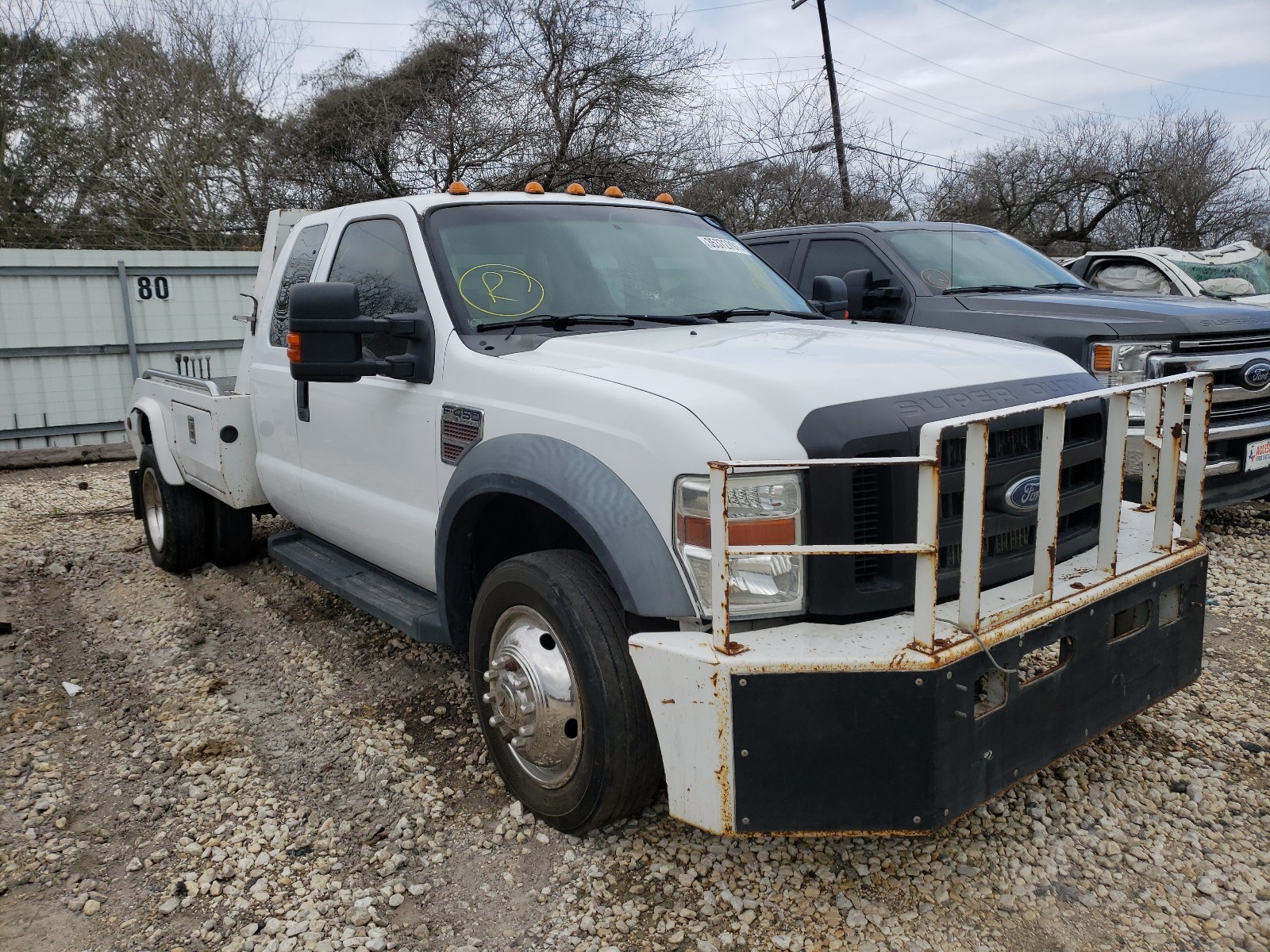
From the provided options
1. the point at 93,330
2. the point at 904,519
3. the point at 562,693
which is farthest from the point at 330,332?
the point at 93,330

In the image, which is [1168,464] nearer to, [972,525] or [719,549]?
[972,525]

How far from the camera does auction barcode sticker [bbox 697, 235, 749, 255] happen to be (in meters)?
4.30

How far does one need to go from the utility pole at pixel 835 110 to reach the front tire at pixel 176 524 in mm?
14970

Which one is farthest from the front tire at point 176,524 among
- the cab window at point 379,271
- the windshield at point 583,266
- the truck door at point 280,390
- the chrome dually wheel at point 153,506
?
the windshield at point 583,266

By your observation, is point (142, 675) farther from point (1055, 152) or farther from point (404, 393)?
point (1055, 152)

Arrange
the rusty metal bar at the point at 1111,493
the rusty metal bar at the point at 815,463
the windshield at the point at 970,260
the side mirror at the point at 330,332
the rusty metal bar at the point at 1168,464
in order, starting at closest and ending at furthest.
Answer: the rusty metal bar at the point at 815,463, the rusty metal bar at the point at 1111,493, the rusty metal bar at the point at 1168,464, the side mirror at the point at 330,332, the windshield at the point at 970,260

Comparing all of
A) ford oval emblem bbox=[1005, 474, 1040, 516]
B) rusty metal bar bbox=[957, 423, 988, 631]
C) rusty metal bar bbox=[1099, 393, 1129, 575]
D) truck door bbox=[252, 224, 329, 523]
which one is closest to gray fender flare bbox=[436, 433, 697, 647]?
rusty metal bar bbox=[957, 423, 988, 631]

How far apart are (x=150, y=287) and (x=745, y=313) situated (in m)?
9.39

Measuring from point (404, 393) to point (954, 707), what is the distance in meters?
2.22

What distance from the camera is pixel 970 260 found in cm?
689

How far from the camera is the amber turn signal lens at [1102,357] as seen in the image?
568 cm

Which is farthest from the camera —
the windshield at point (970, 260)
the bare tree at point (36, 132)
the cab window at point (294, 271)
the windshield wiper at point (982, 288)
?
the bare tree at point (36, 132)

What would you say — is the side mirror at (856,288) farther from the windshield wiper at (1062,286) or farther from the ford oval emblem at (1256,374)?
the ford oval emblem at (1256,374)

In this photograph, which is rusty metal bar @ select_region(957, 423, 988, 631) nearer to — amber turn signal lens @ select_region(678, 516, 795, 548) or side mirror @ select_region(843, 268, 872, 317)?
amber turn signal lens @ select_region(678, 516, 795, 548)
